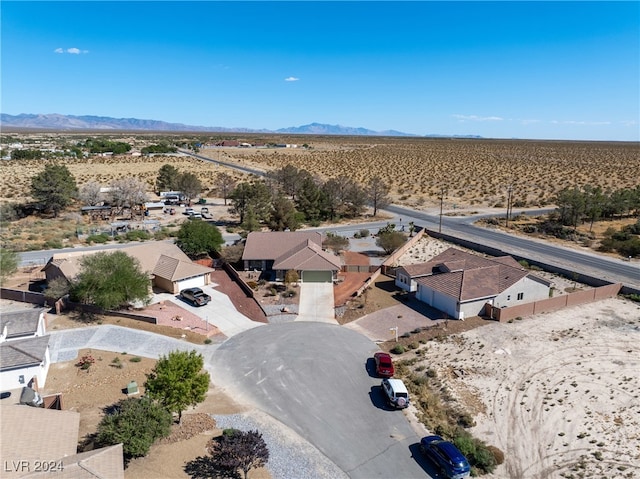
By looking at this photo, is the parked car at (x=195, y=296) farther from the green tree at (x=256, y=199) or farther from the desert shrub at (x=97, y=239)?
the green tree at (x=256, y=199)

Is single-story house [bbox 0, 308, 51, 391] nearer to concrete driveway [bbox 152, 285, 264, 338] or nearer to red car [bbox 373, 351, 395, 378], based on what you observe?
concrete driveway [bbox 152, 285, 264, 338]

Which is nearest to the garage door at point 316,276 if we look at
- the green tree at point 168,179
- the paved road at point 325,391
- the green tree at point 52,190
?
the paved road at point 325,391

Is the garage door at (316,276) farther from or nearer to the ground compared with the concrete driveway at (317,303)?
farther from the ground

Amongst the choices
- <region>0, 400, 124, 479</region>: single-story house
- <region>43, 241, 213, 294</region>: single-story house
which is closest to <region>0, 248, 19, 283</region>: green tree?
<region>43, 241, 213, 294</region>: single-story house

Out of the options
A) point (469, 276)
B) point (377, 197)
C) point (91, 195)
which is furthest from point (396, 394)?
point (91, 195)

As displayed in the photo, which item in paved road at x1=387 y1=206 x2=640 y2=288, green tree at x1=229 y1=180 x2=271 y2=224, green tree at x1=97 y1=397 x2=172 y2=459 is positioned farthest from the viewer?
green tree at x1=229 y1=180 x2=271 y2=224

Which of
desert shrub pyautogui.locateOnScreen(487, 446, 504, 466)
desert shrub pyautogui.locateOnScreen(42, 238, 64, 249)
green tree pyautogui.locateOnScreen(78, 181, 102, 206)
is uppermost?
green tree pyautogui.locateOnScreen(78, 181, 102, 206)
